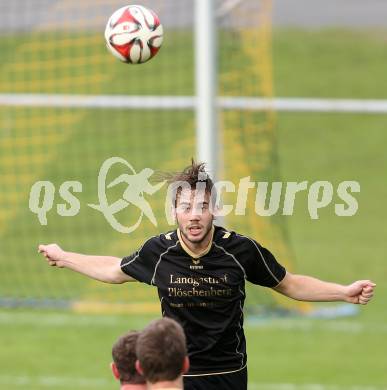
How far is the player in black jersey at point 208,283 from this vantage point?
24.4ft

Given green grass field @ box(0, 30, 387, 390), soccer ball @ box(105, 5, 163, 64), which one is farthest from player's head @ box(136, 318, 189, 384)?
green grass field @ box(0, 30, 387, 390)

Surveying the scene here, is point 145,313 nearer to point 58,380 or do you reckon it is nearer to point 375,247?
point 58,380

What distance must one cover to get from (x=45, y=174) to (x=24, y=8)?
3.20 metres

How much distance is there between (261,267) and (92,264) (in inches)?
43.1

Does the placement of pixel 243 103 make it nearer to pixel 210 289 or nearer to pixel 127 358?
pixel 210 289

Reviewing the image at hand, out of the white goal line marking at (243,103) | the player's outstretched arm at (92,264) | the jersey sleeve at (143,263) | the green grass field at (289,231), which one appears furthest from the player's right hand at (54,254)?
the white goal line marking at (243,103)

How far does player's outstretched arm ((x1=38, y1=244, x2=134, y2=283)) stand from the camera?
7.83 m

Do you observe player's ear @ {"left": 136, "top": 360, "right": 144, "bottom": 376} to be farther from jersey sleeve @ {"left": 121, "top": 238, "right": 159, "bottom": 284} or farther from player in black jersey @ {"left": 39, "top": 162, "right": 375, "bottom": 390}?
jersey sleeve @ {"left": 121, "top": 238, "right": 159, "bottom": 284}

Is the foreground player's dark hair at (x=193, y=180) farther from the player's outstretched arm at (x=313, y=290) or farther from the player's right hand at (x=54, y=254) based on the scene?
the player's right hand at (x=54, y=254)

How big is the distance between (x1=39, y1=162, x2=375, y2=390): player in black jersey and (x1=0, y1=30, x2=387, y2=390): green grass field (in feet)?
12.0

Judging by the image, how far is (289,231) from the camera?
749 inches

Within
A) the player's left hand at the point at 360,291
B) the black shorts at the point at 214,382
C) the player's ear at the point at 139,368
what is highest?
the player's left hand at the point at 360,291

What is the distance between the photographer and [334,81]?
2867 centimetres

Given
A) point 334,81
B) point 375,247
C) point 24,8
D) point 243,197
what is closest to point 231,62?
point 243,197
